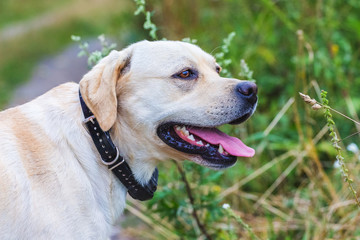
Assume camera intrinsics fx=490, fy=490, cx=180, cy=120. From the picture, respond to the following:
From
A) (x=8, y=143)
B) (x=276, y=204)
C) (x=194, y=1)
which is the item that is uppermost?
(x=8, y=143)

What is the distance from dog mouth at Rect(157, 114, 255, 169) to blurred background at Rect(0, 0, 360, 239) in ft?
0.89

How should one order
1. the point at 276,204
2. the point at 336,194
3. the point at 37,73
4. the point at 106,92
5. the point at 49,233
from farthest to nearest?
the point at 37,73 → the point at 276,204 → the point at 336,194 → the point at 106,92 → the point at 49,233

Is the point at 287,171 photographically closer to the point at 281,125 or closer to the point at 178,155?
the point at 281,125

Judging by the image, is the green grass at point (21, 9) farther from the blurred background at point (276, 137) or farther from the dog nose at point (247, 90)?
the dog nose at point (247, 90)

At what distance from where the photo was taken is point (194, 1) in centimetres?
647

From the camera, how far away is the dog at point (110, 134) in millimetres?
2465

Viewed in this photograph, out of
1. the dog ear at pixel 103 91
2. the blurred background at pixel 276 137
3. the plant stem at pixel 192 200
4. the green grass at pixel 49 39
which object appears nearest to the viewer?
the dog ear at pixel 103 91

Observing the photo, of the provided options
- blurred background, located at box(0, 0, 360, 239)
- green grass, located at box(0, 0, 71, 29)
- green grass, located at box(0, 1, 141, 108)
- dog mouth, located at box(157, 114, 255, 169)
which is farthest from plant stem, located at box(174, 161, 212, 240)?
green grass, located at box(0, 0, 71, 29)

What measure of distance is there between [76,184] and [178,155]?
0.63 metres

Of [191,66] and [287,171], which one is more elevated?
[191,66]

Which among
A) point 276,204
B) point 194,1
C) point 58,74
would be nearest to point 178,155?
point 276,204

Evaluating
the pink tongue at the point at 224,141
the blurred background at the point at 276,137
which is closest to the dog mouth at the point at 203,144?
the pink tongue at the point at 224,141

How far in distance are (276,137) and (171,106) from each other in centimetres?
210

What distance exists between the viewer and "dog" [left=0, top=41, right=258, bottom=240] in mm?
2465
